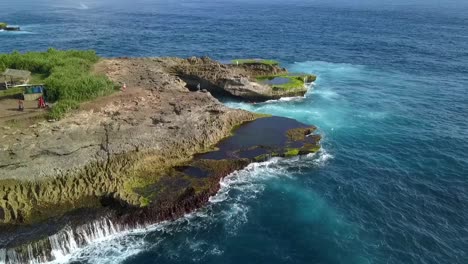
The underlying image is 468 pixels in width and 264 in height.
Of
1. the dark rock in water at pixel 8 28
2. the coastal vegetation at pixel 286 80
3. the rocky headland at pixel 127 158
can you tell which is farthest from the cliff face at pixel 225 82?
the dark rock in water at pixel 8 28

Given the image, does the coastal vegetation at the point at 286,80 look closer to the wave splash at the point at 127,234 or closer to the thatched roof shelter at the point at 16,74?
the wave splash at the point at 127,234

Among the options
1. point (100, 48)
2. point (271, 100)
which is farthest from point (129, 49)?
point (271, 100)

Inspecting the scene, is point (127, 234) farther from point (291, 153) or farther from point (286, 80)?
point (286, 80)

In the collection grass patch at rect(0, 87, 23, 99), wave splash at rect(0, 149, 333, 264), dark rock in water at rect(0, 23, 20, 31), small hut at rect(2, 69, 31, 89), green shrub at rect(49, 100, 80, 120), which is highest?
dark rock in water at rect(0, 23, 20, 31)

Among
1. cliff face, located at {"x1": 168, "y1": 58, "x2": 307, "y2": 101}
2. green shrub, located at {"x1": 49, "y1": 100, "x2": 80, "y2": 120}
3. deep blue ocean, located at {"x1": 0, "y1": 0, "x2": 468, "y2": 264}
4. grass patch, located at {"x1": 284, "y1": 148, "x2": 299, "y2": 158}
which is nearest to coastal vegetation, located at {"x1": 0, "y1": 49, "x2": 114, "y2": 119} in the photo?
green shrub, located at {"x1": 49, "y1": 100, "x2": 80, "y2": 120}

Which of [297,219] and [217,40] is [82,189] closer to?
[297,219]

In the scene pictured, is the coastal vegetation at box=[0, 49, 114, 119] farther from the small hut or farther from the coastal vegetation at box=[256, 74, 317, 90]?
the coastal vegetation at box=[256, 74, 317, 90]

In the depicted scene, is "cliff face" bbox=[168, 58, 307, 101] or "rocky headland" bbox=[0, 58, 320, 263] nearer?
"rocky headland" bbox=[0, 58, 320, 263]
